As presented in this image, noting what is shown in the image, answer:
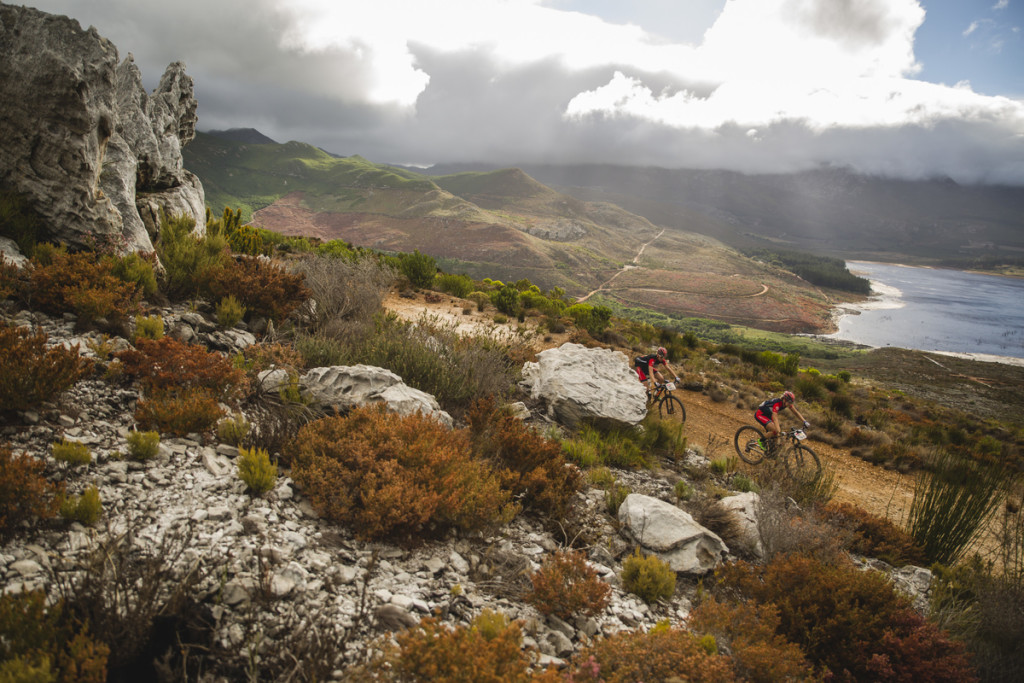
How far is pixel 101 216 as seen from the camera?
654 cm

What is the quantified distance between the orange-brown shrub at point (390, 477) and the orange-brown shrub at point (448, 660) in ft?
3.41

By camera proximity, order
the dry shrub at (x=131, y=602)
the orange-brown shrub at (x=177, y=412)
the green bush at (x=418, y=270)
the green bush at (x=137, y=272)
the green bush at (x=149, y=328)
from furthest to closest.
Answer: the green bush at (x=418, y=270) → the green bush at (x=137, y=272) → the green bush at (x=149, y=328) → the orange-brown shrub at (x=177, y=412) → the dry shrub at (x=131, y=602)

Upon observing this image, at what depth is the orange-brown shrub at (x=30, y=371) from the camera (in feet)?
10.3

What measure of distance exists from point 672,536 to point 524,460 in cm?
172

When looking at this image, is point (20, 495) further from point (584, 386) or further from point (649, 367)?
point (649, 367)

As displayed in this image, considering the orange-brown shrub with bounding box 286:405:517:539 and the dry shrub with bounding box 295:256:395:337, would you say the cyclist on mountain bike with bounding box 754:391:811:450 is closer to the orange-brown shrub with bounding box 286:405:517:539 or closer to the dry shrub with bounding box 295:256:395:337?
the orange-brown shrub with bounding box 286:405:517:539

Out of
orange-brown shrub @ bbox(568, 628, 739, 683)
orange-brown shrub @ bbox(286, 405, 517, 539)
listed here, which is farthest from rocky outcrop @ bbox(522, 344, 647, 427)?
orange-brown shrub @ bbox(568, 628, 739, 683)

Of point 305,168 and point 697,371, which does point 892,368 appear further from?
point 305,168

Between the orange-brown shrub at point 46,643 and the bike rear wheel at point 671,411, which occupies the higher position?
the orange-brown shrub at point 46,643

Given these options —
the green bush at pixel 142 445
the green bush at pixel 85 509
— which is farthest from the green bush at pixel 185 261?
the green bush at pixel 85 509

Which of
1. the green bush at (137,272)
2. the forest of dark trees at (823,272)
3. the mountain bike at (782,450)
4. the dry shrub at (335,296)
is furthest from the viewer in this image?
the forest of dark trees at (823,272)

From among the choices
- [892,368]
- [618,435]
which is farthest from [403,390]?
[892,368]

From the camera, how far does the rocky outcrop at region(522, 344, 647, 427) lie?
7883mm

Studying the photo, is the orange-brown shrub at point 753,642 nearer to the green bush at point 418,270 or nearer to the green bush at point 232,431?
the green bush at point 232,431
